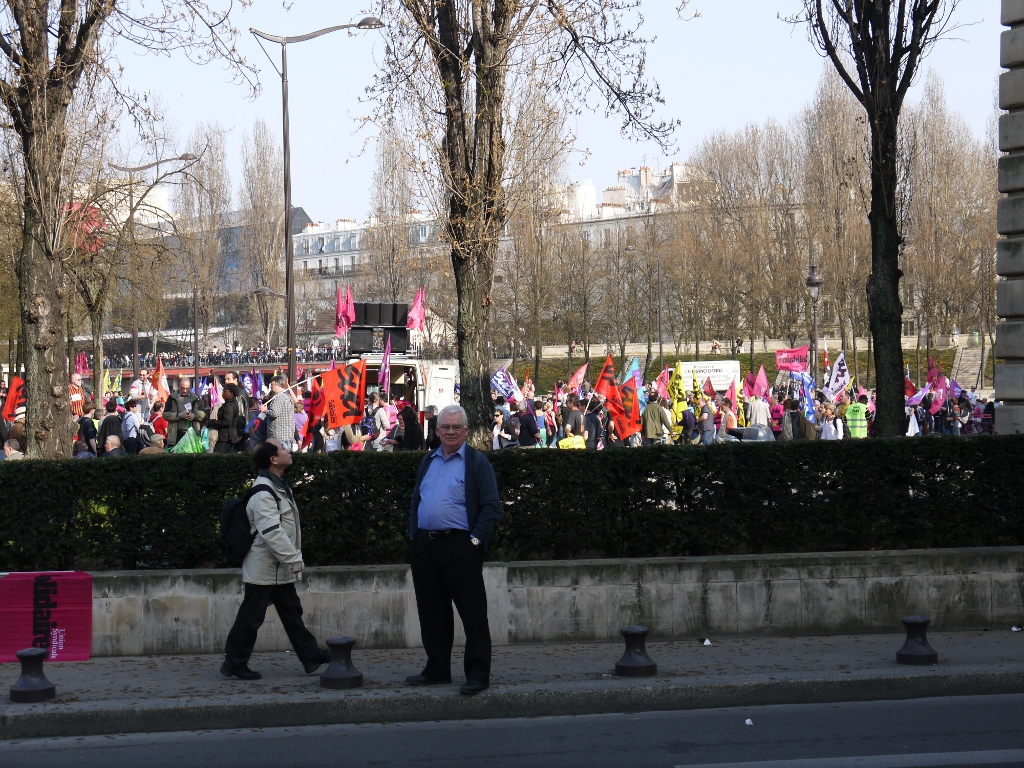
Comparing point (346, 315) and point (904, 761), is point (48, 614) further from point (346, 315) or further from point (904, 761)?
point (346, 315)

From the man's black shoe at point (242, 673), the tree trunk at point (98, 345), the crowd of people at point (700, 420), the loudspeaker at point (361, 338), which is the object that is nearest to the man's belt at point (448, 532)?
the man's black shoe at point (242, 673)

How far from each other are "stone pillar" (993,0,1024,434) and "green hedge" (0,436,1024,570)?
3504mm

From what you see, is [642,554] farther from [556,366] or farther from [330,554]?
[556,366]

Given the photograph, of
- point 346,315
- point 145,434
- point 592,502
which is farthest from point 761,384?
point 592,502

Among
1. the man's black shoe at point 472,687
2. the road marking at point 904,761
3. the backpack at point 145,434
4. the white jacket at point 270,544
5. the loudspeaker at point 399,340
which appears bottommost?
the road marking at point 904,761

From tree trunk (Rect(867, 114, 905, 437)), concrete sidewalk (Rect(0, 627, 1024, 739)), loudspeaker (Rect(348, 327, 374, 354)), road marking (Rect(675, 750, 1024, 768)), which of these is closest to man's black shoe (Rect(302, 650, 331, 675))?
concrete sidewalk (Rect(0, 627, 1024, 739))

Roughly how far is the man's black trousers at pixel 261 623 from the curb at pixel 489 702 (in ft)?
1.91

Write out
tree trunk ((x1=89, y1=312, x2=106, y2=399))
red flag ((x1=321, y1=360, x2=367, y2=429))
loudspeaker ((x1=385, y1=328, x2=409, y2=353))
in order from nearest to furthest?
red flag ((x1=321, y1=360, x2=367, y2=429)) → loudspeaker ((x1=385, y1=328, x2=409, y2=353)) → tree trunk ((x1=89, y1=312, x2=106, y2=399))

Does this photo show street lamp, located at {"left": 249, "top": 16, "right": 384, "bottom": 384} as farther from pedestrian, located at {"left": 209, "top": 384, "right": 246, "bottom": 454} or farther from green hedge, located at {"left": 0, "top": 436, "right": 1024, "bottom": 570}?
green hedge, located at {"left": 0, "top": 436, "right": 1024, "bottom": 570}

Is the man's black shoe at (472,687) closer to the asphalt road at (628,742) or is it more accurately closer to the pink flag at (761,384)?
the asphalt road at (628,742)

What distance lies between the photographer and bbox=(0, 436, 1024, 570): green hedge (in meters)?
9.21

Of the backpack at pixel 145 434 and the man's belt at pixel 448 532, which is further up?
the backpack at pixel 145 434

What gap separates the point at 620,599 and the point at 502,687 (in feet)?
5.89

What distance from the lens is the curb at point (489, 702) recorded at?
23.0 ft
